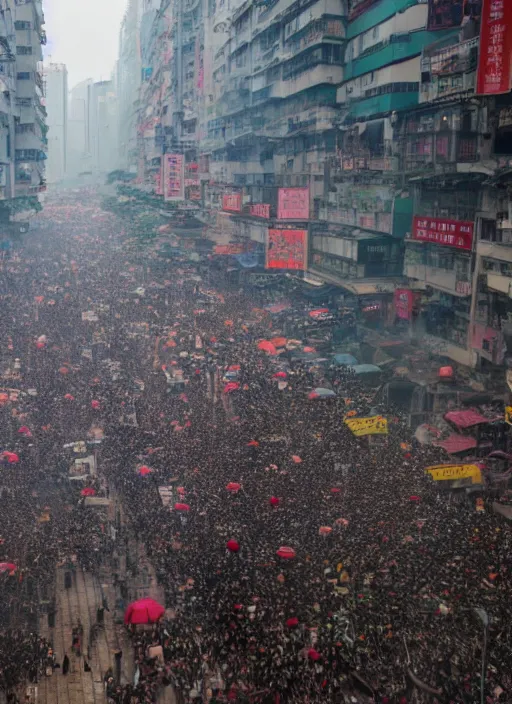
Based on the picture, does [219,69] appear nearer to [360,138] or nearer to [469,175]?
[360,138]

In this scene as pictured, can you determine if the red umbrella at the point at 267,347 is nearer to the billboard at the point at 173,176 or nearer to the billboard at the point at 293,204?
the billboard at the point at 293,204

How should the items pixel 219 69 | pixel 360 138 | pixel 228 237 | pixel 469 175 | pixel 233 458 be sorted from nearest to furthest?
pixel 233 458, pixel 469 175, pixel 360 138, pixel 228 237, pixel 219 69

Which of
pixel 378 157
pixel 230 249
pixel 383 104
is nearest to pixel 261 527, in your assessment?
pixel 378 157

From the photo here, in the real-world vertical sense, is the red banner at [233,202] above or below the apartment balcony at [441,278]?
above

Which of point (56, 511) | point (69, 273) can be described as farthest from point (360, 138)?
point (56, 511)

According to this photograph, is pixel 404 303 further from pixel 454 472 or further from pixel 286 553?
pixel 286 553

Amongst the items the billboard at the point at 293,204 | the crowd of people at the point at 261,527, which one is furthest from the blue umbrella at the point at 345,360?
the billboard at the point at 293,204
